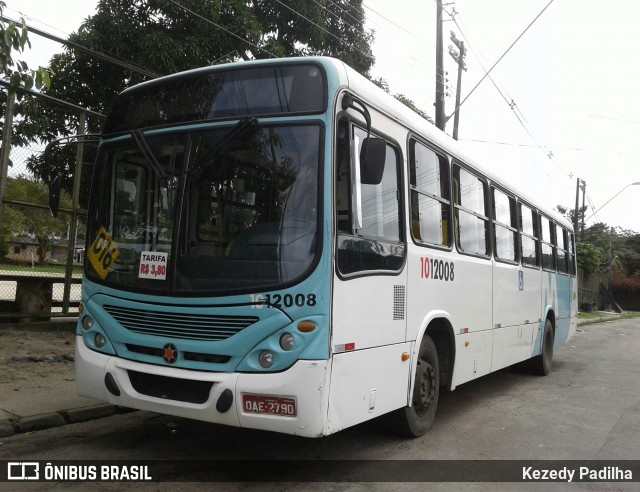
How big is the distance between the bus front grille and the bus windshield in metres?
0.19

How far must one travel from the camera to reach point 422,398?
5.68 m

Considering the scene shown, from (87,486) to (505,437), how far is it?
3.95 meters

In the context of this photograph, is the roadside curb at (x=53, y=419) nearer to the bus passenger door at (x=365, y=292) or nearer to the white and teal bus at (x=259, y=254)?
the white and teal bus at (x=259, y=254)

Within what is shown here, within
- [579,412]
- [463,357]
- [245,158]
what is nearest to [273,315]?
[245,158]

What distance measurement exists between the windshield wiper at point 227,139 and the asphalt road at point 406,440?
2294 mm

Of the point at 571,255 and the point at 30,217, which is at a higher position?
the point at 30,217

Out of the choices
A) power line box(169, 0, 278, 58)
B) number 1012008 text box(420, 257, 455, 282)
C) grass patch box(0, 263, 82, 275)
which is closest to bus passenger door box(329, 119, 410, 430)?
number 1012008 text box(420, 257, 455, 282)

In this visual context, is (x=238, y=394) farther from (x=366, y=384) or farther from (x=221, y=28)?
(x=221, y=28)

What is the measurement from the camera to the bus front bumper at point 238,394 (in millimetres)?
3936

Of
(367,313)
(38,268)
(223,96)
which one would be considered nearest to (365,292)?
(367,313)

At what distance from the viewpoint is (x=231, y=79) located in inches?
183

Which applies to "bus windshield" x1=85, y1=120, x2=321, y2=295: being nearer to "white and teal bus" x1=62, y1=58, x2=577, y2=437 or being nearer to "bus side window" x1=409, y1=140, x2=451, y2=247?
"white and teal bus" x1=62, y1=58, x2=577, y2=437

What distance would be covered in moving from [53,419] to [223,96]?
347 cm

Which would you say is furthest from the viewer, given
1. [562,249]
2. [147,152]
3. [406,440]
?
[562,249]
